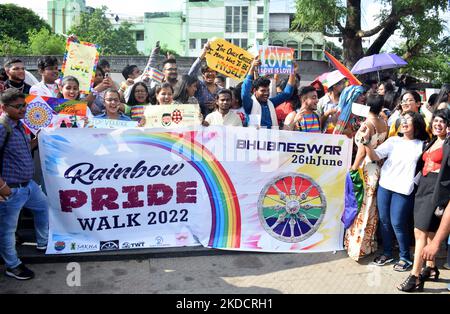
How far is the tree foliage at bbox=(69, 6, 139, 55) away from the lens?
162 feet

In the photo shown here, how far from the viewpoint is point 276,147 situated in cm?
474

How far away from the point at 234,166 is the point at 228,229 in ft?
2.21

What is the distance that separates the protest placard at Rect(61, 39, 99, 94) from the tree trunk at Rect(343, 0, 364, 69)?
517 inches

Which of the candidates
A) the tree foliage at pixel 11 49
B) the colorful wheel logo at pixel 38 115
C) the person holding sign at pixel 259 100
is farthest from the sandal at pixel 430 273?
the tree foliage at pixel 11 49

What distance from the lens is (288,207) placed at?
4.78 metres

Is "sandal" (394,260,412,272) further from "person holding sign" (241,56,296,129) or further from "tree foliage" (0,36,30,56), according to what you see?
"tree foliage" (0,36,30,56)

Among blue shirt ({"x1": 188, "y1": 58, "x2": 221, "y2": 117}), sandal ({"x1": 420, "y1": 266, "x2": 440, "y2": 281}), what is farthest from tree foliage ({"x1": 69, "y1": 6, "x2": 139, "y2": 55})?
sandal ({"x1": 420, "y1": 266, "x2": 440, "y2": 281})

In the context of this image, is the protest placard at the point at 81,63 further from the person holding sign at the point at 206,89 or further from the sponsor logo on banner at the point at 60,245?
the sponsor logo on banner at the point at 60,245

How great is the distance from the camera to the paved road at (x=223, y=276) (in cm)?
394

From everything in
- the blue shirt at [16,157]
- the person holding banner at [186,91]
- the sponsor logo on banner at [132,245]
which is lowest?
the sponsor logo on banner at [132,245]

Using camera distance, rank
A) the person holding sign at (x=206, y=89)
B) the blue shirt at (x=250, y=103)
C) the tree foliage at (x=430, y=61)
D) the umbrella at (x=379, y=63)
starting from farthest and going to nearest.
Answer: the tree foliage at (x=430, y=61) < the umbrella at (x=379, y=63) < the person holding sign at (x=206, y=89) < the blue shirt at (x=250, y=103)

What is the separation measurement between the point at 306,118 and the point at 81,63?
277cm

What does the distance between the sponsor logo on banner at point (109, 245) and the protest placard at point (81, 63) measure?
1.90 m
